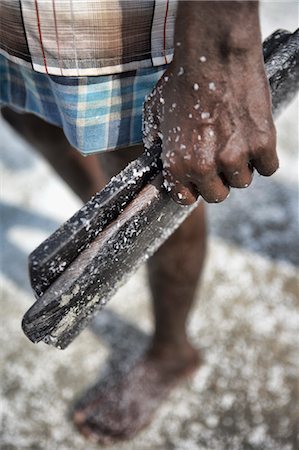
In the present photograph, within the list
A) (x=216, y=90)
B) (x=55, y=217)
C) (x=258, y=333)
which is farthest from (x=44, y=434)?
(x=216, y=90)

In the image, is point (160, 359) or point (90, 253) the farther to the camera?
point (160, 359)

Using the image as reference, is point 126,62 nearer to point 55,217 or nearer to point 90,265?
point 90,265

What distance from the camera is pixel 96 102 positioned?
3.05ft

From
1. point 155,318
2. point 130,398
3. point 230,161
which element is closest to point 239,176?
point 230,161

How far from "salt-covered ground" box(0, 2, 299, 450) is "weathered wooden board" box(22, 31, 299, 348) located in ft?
2.30

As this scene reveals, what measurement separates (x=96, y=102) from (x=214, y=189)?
246mm

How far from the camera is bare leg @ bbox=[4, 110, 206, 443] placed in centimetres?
138

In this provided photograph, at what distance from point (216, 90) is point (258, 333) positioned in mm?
1033

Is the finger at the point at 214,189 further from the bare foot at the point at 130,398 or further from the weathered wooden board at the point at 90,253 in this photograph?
the bare foot at the point at 130,398

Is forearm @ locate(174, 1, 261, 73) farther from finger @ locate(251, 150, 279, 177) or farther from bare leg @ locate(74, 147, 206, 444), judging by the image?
bare leg @ locate(74, 147, 206, 444)

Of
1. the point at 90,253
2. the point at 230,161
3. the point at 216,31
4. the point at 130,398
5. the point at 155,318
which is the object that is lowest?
the point at 130,398

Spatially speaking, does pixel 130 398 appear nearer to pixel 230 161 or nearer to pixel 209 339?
pixel 209 339

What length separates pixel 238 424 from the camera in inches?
57.8

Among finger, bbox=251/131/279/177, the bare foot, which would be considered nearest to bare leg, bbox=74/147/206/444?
the bare foot
